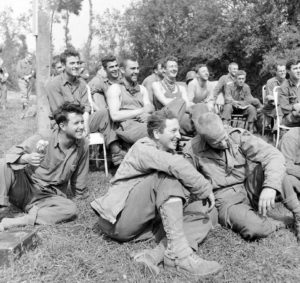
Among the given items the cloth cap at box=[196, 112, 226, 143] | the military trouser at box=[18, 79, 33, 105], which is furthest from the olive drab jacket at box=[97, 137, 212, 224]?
the military trouser at box=[18, 79, 33, 105]

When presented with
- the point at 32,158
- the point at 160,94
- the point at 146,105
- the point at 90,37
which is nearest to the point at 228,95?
the point at 160,94

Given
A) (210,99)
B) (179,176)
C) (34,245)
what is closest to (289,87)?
(210,99)

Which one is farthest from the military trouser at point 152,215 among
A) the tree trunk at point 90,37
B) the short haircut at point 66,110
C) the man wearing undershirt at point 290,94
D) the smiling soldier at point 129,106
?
the tree trunk at point 90,37

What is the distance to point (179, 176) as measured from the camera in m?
2.87

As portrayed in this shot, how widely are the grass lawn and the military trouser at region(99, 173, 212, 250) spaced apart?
12 centimetres

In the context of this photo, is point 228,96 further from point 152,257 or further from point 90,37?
point 90,37

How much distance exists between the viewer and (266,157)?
11.3 feet

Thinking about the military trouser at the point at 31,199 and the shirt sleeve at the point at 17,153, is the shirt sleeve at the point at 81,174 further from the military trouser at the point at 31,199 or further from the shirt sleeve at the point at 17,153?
the shirt sleeve at the point at 17,153

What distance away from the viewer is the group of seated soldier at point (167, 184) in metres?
2.89

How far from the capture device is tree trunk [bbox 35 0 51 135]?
5039 millimetres

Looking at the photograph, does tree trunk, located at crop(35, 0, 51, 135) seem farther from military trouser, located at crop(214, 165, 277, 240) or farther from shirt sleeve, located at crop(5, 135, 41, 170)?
military trouser, located at crop(214, 165, 277, 240)

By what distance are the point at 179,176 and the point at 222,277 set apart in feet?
2.61

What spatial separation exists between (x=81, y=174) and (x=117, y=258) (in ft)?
4.75

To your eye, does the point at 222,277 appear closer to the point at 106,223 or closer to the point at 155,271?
the point at 155,271
